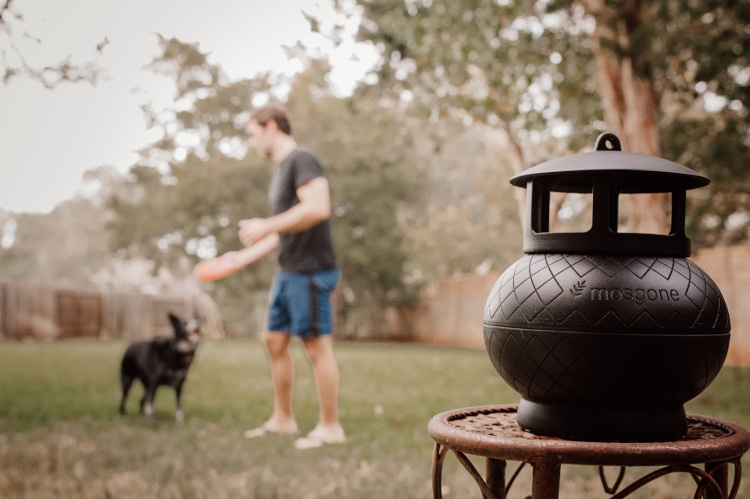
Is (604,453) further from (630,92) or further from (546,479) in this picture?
(630,92)

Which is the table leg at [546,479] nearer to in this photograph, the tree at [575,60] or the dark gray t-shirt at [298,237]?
the dark gray t-shirt at [298,237]

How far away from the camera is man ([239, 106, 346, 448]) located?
401cm

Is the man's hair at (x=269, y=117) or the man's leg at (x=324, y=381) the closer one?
the man's leg at (x=324, y=381)

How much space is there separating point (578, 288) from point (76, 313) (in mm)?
21169

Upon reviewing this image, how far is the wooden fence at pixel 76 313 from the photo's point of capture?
18.6 meters

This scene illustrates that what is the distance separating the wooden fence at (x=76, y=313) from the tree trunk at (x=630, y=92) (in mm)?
12723

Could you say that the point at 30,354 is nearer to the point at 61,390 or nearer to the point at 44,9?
the point at 61,390

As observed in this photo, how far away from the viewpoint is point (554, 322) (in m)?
1.59

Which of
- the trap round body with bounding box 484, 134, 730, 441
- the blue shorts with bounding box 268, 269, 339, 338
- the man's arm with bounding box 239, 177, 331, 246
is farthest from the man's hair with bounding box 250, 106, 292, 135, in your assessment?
the trap round body with bounding box 484, 134, 730, 441

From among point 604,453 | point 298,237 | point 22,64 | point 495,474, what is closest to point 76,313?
point 298,237

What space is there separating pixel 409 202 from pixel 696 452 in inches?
869

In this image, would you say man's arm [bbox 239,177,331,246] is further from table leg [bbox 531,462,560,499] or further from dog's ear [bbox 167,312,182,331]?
table leg [bbox 531,462,560,499]

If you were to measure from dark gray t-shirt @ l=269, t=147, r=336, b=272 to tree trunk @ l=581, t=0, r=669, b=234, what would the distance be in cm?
260

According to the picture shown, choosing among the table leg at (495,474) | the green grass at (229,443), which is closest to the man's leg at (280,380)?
the green grass at (229,443)
